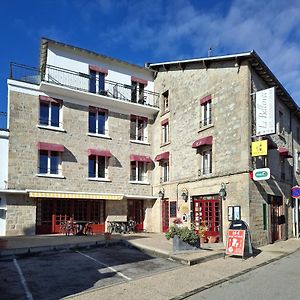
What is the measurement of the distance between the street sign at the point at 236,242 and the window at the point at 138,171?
34.0ft

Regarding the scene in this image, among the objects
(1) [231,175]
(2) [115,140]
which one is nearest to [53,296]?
(1) [231,175]

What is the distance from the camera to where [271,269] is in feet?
36.3

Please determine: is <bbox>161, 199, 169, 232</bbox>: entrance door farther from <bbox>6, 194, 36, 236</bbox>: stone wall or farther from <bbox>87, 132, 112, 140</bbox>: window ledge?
<bbox>6, 194, 36, 236</bbox>: stone wall

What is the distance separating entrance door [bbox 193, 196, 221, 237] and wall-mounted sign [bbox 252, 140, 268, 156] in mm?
3057

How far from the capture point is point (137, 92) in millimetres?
23766

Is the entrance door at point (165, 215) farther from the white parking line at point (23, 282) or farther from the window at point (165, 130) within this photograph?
the white parking line at point (23, 282)

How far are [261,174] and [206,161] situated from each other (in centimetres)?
418

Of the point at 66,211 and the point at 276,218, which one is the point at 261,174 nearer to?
the point at 276,218

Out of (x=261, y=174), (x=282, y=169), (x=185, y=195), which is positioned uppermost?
(x=282, y=169)

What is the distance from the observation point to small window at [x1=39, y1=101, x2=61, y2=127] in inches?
789

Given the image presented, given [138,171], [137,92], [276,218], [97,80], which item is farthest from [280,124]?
[97,80]

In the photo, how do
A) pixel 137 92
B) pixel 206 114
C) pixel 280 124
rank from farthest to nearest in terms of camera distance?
pixel 137 92, pixel 280 124, pixel 206 114

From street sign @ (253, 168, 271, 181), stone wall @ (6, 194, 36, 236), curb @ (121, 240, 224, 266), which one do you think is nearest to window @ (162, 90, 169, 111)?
street sign @ (253, 168, 271, 181)

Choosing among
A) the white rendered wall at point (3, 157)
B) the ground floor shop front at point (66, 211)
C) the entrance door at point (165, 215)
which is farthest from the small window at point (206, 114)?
the white rendered wall at point (3, 157)
